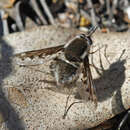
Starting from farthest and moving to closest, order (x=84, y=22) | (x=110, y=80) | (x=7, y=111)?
(x=84, y=22) < (x=110, y=80) < (x=7, y=111)

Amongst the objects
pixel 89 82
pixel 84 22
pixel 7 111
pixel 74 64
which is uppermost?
pixel 84 22

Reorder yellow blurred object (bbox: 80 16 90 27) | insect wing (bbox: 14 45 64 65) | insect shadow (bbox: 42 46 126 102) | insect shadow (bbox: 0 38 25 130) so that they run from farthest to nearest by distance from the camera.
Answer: yellow blurred object (bbox: 80 16 90 27)
insect wing (bbox: 14 45 64 65)
insect shadow (bbox: 42 46 126 102)
insect shadow (bbox: 0 38 25 130)

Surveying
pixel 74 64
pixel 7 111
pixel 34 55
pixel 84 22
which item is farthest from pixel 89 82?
pixel 84 22

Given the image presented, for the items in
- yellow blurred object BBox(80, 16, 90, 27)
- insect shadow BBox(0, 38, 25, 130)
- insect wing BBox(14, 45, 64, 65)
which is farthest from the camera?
yellow blurred object BBox(80, 16, 90, 27)

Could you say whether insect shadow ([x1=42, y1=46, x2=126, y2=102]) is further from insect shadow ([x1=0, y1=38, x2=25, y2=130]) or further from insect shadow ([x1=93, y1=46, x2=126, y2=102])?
insect shadow ([x1=0, y1=38, x2=25, y2=130])

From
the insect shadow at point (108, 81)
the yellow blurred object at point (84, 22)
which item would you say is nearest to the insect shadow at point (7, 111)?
the insect shadow at point (108, 81)

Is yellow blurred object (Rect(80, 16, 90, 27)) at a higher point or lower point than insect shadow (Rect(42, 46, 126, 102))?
higher

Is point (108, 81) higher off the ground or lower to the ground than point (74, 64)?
lower

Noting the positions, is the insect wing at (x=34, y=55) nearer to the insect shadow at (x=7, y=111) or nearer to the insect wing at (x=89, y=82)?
the insect shadow at (x=7, y=111)

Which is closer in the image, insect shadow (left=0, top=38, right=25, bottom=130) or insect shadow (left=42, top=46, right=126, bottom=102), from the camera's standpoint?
insect shadow (left=0, top=38, right=25, bottom=130)

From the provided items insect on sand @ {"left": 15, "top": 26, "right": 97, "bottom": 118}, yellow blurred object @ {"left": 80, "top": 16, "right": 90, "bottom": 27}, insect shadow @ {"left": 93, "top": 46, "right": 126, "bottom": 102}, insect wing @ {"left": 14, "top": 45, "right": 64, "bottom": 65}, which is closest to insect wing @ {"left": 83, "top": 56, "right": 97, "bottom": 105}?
insect on sand @ {"left": 15, "top": 26, "right": 97, "bottom": 118}

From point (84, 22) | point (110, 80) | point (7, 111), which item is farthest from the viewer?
point (84, 22)

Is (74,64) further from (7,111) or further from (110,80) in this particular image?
(7,111)

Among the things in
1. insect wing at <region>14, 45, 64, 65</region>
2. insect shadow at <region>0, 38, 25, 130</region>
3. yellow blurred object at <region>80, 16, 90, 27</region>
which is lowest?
insect shadow at <region>0, 38, 25, 130</region>
